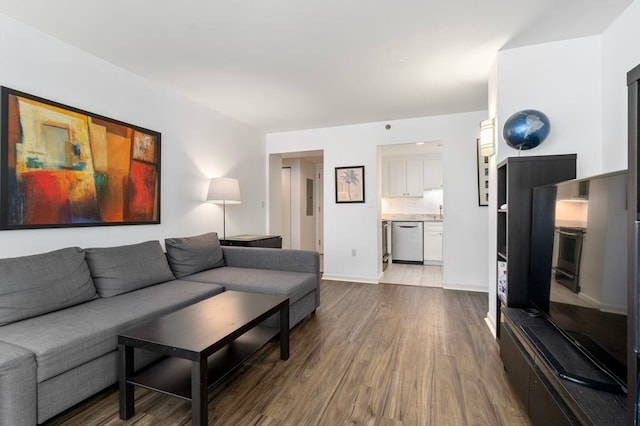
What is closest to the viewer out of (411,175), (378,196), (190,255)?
(190,255)

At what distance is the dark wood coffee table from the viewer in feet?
4.72

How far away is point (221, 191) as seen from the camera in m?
3.70

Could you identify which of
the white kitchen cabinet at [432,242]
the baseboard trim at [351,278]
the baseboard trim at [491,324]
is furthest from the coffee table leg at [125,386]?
the white kitchen cabinet at [432,242]

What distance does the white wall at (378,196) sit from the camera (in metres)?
4.11

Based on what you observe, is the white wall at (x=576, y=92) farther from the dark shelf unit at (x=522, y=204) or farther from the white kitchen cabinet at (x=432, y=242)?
the white kitchen cabinet at (x=432, y=242)

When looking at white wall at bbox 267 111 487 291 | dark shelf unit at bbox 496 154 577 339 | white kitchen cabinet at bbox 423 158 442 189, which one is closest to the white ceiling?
white wall at bbox 267 111 487 291

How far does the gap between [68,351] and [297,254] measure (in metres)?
2.01

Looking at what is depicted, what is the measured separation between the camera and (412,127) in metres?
4.41

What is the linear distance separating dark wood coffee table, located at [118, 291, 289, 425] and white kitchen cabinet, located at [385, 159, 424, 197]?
486cm

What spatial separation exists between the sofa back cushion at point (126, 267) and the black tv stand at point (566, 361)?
271 cm

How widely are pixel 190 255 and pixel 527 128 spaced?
3.09m

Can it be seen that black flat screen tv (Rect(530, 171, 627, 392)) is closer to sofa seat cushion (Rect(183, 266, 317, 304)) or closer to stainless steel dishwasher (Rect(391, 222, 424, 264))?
sofa seat cushion (Rect(183, 266, 317, 304))

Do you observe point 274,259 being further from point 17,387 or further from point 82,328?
point 17,387

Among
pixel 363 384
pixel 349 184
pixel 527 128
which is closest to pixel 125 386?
pixel 363 384
